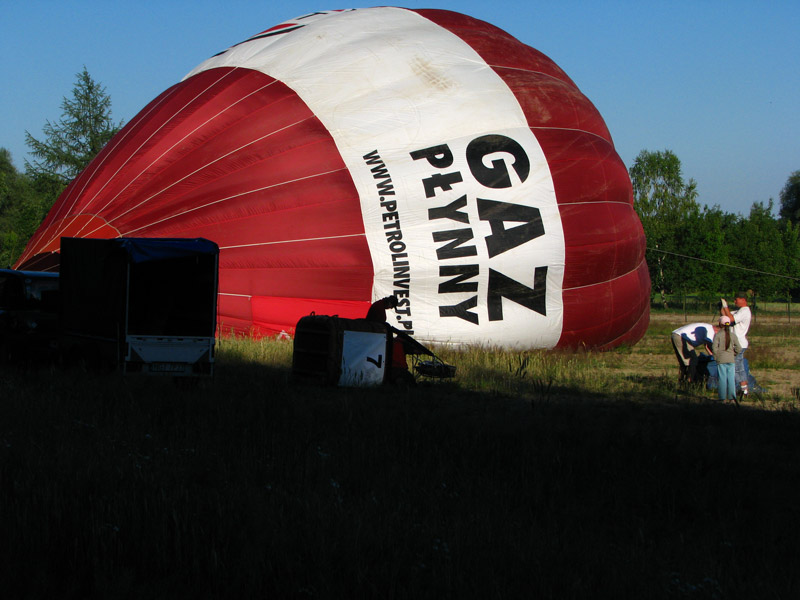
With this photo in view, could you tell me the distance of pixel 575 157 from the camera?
13938 mm

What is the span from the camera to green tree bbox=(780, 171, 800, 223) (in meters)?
86.5

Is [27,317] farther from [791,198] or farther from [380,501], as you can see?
[791,198]

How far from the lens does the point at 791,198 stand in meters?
88.5

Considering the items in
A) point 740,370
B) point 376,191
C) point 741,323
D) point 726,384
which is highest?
point 376,191

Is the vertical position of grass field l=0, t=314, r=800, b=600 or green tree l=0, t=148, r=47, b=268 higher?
green tree l=0, t=148, r=47, b=268

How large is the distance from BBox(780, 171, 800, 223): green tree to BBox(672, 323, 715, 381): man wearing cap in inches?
3173

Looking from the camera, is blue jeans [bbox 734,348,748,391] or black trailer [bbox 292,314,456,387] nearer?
black trailer [bbox 292,314,456,387]

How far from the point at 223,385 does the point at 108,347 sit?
156 cm

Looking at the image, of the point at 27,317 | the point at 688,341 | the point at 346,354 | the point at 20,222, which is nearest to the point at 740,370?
the point at 688,341

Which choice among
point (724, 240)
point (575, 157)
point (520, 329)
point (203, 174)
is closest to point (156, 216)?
point (203, 174)

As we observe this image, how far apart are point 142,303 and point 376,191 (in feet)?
12.7

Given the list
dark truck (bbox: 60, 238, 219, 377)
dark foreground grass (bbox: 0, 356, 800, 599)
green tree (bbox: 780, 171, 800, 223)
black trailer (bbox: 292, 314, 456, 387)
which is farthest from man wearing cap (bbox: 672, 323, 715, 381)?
green tree (bbox: 780, 171, 800, 223)

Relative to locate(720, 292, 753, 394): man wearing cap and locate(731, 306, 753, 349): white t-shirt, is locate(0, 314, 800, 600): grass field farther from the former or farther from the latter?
locate(731, 306, 753, 349): white t-shirt

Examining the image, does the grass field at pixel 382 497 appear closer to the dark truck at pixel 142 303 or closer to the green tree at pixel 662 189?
the dark truck at pixel 142 303
